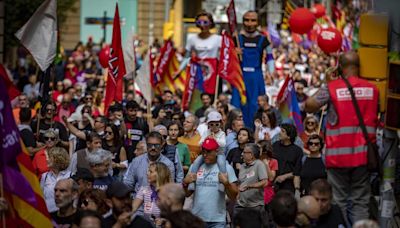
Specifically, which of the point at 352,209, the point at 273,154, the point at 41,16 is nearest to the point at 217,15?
the point at 41,16

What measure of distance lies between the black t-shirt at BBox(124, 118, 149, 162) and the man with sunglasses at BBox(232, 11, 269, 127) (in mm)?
2966

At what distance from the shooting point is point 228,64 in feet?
63.6

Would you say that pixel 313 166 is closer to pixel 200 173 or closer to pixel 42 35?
pixel 200 173

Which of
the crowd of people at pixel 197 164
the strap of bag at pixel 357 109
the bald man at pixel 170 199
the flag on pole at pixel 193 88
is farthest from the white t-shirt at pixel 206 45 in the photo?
the bald man at pixel 170 199

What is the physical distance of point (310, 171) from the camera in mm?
13797

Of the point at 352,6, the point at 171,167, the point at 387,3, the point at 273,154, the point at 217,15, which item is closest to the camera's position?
the point at 387,3

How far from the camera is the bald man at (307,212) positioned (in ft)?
33.7

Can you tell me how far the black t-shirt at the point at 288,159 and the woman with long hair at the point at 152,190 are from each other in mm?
2244

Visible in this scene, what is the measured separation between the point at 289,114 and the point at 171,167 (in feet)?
19.0

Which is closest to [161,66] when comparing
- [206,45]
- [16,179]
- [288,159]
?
[206,45]

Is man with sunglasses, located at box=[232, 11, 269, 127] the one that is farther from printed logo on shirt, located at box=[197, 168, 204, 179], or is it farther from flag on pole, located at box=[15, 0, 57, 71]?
printed logo on shirt, located at box=[197, 168, 204, 179]

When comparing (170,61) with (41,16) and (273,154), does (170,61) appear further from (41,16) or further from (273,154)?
(273,154)

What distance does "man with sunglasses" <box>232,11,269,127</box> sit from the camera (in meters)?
19.4

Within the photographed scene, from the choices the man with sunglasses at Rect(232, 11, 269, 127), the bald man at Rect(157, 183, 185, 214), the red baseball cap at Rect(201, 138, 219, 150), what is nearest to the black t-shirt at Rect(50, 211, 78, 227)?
the bald man at Rect(157, 183, 185, 214)
